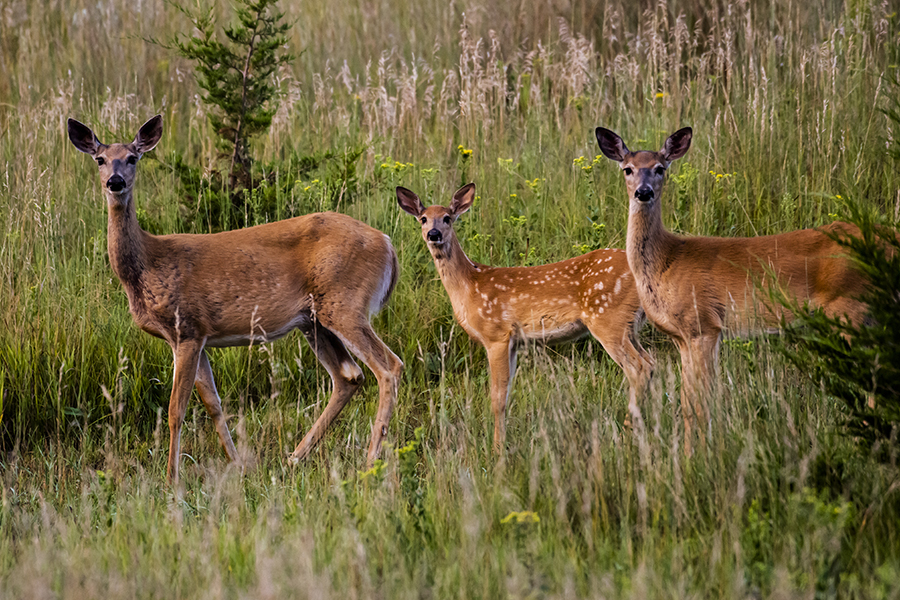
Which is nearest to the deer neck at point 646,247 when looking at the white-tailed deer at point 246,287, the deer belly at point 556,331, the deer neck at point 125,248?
the deer belly at point 556,331

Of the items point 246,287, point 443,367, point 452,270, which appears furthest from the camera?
point 452,270

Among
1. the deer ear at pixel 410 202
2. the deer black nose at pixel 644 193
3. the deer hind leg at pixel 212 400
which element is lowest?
the deer hind leg at pixel 212 400

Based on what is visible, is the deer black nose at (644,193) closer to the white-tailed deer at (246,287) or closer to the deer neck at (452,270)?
the deer neck at (452,270)

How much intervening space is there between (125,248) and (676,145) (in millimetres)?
3183

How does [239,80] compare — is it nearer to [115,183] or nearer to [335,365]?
[115,183]

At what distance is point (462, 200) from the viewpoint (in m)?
6.41

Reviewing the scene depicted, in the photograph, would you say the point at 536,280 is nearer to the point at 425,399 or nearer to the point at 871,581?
the point at 425,399

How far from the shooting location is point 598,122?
8.43m

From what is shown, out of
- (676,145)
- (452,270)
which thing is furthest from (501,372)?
Answer: (676,145)

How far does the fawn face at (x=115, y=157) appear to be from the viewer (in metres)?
5.34

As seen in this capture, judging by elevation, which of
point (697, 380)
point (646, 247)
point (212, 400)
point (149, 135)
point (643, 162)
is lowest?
point (212, 400)

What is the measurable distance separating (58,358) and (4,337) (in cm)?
36

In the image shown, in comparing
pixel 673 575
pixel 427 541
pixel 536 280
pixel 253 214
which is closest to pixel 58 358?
pixel 253 214

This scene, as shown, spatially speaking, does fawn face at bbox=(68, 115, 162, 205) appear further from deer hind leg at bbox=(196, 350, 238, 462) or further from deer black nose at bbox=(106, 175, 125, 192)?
deer hind leg at bbox=(196, 350, 238, 462)
